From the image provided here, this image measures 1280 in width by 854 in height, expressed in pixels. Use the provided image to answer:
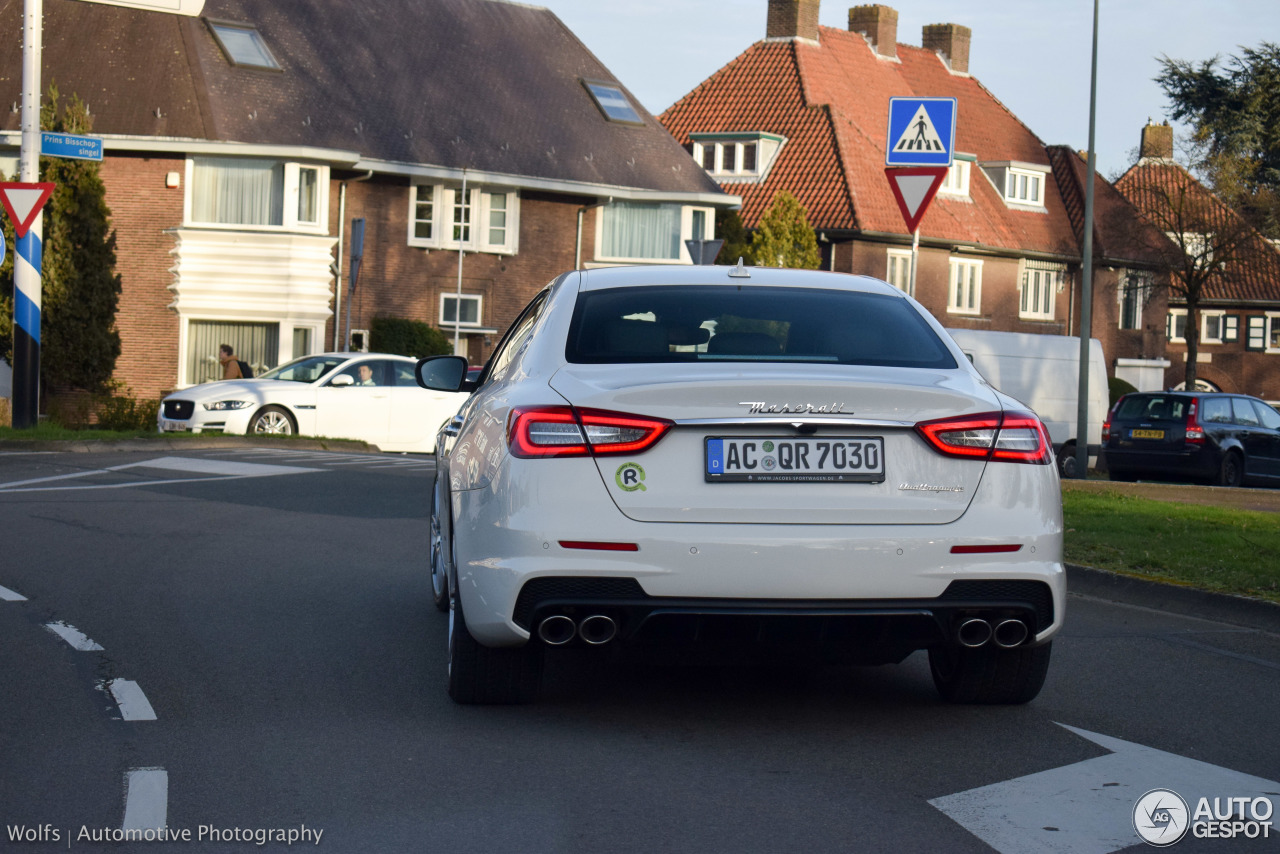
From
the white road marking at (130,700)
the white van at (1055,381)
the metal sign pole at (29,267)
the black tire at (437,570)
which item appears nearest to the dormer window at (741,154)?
the white van at (1055,381)

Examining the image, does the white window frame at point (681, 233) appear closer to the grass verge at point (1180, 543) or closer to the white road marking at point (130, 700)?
the grass verge at point (1180, 543)

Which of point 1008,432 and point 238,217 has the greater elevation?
point 238,217

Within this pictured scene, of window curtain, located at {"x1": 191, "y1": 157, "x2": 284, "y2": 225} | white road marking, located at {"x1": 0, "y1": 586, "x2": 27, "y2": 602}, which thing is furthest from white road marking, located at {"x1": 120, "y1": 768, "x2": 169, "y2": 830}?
window curtain, located at {"x1": 191, "y1": 157, "x2": 284, "y2": 225}

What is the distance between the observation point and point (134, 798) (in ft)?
15.4

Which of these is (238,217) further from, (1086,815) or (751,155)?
(1086,815)

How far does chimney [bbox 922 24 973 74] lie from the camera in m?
60.2

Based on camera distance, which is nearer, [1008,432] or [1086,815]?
[1086,815]

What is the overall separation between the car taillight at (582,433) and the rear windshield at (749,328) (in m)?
0.46

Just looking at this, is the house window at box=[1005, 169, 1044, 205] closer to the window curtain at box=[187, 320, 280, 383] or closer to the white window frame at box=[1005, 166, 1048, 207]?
the white window frame at box=[1005, 166, 1048, 207]

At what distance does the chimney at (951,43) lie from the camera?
6019 centimetres

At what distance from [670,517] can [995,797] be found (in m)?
1.30

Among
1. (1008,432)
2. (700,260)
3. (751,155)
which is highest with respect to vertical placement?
(751,155)

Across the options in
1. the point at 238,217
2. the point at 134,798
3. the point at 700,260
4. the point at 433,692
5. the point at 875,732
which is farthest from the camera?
the point at 238,217

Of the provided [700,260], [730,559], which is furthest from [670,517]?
[700,260]
